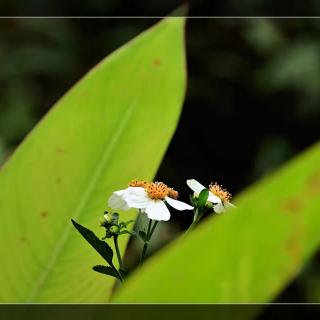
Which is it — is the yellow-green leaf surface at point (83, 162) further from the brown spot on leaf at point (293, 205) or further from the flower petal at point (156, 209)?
the brown spot on leaf at point (293, 205)

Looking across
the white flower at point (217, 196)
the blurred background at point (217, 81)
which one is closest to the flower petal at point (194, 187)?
the white flower at point (217, 196)

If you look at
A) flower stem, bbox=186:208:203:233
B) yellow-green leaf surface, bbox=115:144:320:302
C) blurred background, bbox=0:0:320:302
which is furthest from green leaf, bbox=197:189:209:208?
blurred background, bbox=0:0:320:302

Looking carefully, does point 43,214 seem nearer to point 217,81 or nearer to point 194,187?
point 194,187

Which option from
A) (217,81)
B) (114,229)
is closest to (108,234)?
(114,229)

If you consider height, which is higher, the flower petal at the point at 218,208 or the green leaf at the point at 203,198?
the green leaf at the point at 203,198

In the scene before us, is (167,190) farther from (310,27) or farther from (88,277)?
(310,27)

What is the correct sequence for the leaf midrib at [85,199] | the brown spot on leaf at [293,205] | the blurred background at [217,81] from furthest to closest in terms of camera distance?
the blurred background at [217,81]
the leaf midrib at [85,199]
the brown spot on leaf at [293,205]

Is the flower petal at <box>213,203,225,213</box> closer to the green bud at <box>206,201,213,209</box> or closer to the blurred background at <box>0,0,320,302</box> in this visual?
the green bud at <box>206,201,213,209</box>
